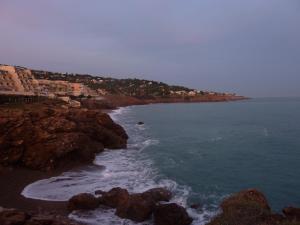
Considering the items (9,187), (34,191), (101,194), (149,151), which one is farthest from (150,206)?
(149,151)

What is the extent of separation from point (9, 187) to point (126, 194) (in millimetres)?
8311

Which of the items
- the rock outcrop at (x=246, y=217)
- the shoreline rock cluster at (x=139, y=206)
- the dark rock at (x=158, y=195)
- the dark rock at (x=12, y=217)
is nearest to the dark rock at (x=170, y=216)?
the shoreline rock cluster at (x=139, y=206)

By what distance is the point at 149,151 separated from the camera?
39438 millimetres

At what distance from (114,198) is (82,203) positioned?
1.75 m

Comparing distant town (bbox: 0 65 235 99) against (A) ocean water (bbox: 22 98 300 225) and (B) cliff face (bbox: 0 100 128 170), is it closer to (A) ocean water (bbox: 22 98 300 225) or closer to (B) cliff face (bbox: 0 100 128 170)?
(B) cliff face (bbox: 0 100 128 170)

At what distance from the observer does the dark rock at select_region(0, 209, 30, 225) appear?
1407 centimetres

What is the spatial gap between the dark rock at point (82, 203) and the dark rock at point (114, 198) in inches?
23.2

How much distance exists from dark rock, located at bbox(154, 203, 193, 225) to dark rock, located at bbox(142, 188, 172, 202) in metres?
1.66

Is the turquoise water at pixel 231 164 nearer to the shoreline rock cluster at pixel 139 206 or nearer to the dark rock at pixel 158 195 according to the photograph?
the dark rock at pixel 158 195

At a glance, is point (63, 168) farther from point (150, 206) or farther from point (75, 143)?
point (150, 206)

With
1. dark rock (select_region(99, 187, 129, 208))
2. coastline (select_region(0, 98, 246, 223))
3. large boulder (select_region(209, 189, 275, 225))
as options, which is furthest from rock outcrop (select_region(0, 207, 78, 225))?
large boulder (select_region(209, 189, 275, 225))

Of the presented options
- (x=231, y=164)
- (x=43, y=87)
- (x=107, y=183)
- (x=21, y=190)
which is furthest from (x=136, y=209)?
(x=43, y=87)

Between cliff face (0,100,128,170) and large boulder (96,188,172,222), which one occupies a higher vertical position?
cliff face (0,100,128,170)

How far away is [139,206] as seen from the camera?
1903 centimetres
